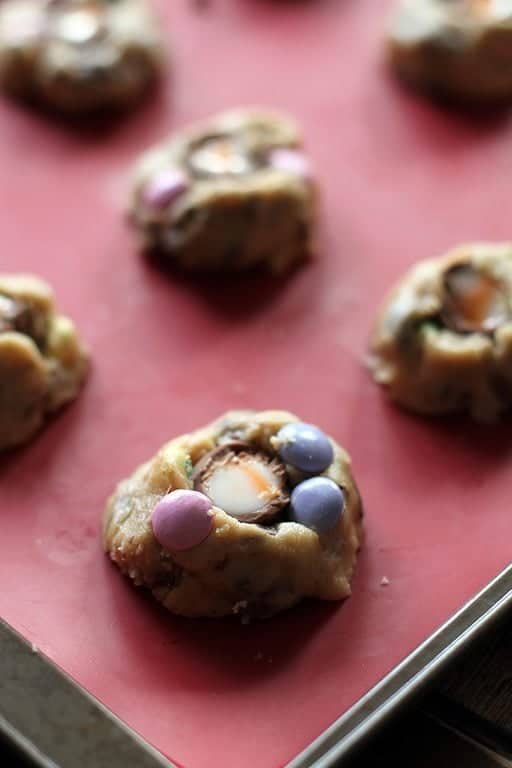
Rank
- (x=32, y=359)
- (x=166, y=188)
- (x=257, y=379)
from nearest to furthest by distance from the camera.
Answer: (x=32, y=359) < (x=257, y=379) < (x=166, y=188)

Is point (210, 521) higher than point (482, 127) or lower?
lower

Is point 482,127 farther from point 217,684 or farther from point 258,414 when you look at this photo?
point 217,684

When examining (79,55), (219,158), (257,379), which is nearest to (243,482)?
(257,379)

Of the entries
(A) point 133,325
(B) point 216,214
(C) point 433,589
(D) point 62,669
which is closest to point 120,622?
(D) point 62,669

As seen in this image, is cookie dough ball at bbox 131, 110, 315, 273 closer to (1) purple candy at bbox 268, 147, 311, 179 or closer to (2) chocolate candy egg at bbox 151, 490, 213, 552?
(1) purple candy at bbox 268, 147, 311, 179

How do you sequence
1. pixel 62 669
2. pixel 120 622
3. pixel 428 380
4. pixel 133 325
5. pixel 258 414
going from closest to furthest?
pixel 62 669 → pixel 120 622 → pixel 258 414 → pixel 428 380 → pixel 133 325

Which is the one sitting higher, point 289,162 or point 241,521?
point 289,162

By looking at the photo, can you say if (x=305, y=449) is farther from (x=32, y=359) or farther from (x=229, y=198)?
(x=229, y=198)

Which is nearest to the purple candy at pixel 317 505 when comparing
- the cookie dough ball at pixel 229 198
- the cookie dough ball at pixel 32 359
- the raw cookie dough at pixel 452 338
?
the raw cookie dough at pixel 452 338
